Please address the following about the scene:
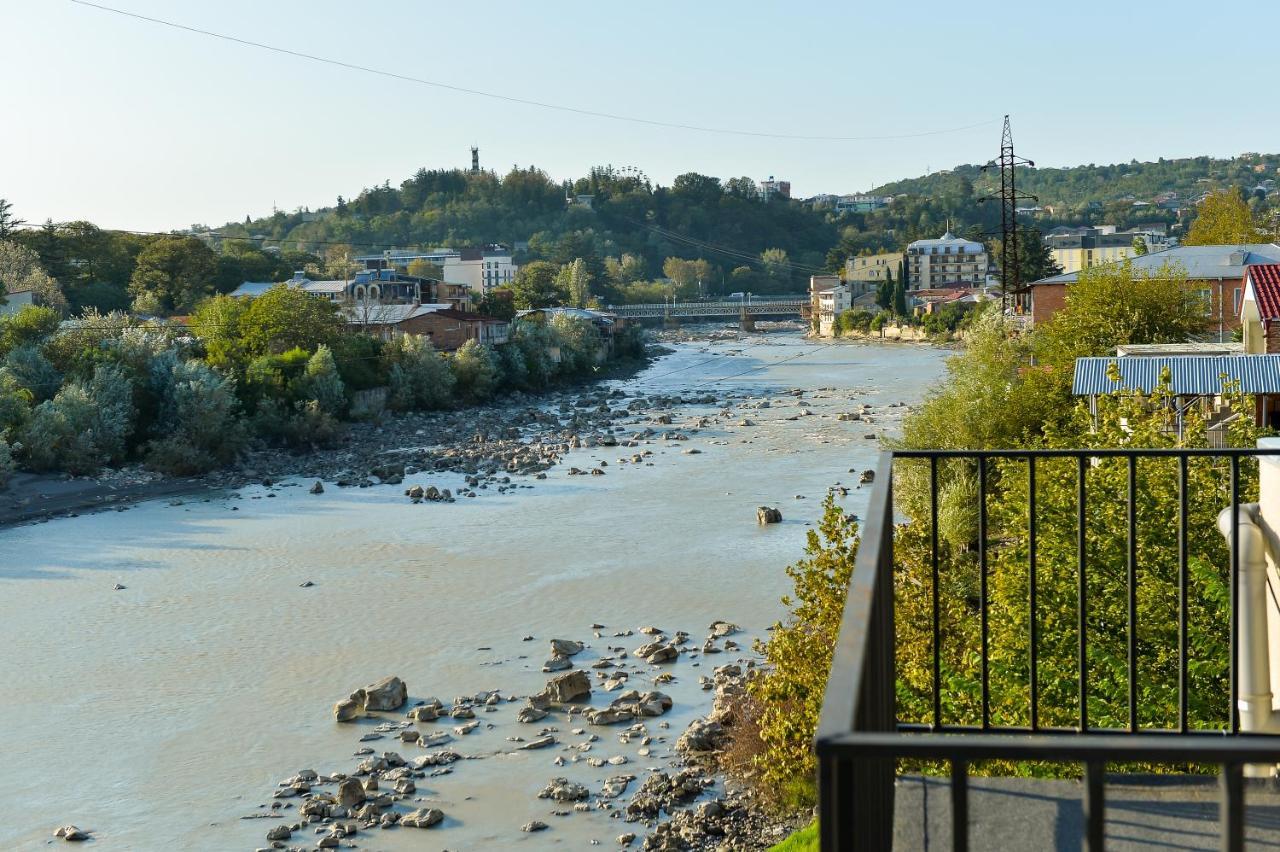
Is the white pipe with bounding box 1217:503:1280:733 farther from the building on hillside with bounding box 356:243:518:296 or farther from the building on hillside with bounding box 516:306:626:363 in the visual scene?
the building on hillside with bounding box 356:243:518:296

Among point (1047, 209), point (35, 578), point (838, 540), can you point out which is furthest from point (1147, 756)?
point (1047, 209)

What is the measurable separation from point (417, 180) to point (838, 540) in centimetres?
13041

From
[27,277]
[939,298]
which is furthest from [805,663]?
[939,298]

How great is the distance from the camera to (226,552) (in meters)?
21.5

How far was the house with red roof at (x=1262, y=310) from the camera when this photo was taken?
1792 cm

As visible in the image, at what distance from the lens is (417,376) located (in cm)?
4438

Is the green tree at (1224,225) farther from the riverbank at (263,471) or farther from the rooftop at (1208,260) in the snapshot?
the riverbank at (263,471)

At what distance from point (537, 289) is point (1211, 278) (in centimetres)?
5155

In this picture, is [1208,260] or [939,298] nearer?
[1208,260]

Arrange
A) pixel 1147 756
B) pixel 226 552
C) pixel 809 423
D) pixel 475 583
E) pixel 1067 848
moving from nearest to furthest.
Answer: pixel 1147 756 → pixel 1067 848 → pixel 475 583 → pixel 226 552 → pixel 809 423

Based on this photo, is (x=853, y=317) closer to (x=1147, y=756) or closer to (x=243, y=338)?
(x=243, y=338)

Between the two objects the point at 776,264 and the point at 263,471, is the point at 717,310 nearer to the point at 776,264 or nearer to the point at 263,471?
the point at 776,264

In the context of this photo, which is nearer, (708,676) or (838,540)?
(838,540)

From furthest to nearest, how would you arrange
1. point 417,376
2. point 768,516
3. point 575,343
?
point 575,343, point 417,376, point 768,516
